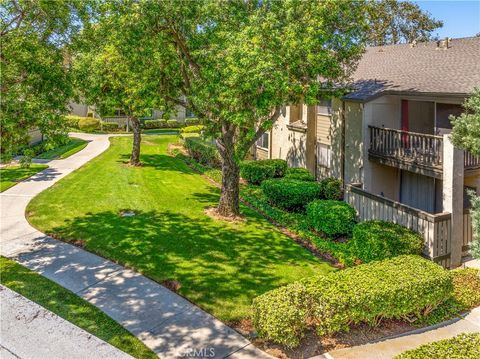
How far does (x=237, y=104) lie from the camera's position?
1233 centimetres

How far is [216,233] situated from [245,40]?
6.41m

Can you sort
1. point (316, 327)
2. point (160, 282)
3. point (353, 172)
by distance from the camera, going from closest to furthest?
point (316, 327) → point (160, 282) → point (353, 172)

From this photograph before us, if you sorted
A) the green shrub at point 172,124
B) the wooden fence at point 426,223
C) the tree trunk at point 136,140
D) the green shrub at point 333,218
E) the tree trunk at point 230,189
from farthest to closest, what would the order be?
the green shrub at point 172,124, the tree trunk at point 136,140, the tree trunk at point 230,189, the green shrub at point 333,218, the wooden fence at point 426,223

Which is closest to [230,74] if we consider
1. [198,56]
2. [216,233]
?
[198,56]

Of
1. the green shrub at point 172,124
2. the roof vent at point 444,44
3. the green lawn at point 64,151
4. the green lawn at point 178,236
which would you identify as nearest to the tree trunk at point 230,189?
the green lawn at point 178,236

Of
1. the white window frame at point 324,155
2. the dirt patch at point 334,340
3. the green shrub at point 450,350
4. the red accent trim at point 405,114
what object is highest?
the red accent trim at point 405,114

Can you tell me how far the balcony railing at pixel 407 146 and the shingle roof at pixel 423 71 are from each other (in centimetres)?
146

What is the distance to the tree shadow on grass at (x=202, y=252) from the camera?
32.7 ft

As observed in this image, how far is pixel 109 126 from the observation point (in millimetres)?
44750

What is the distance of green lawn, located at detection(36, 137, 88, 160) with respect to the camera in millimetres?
27297

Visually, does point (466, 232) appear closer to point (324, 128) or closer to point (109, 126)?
point (324, 128)

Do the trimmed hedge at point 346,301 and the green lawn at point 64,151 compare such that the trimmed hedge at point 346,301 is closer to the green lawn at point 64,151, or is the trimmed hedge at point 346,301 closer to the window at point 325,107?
the window at point 325,107

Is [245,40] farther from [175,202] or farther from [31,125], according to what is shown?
[175,202]

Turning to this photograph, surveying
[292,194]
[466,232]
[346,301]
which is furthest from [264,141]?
[346,301]
